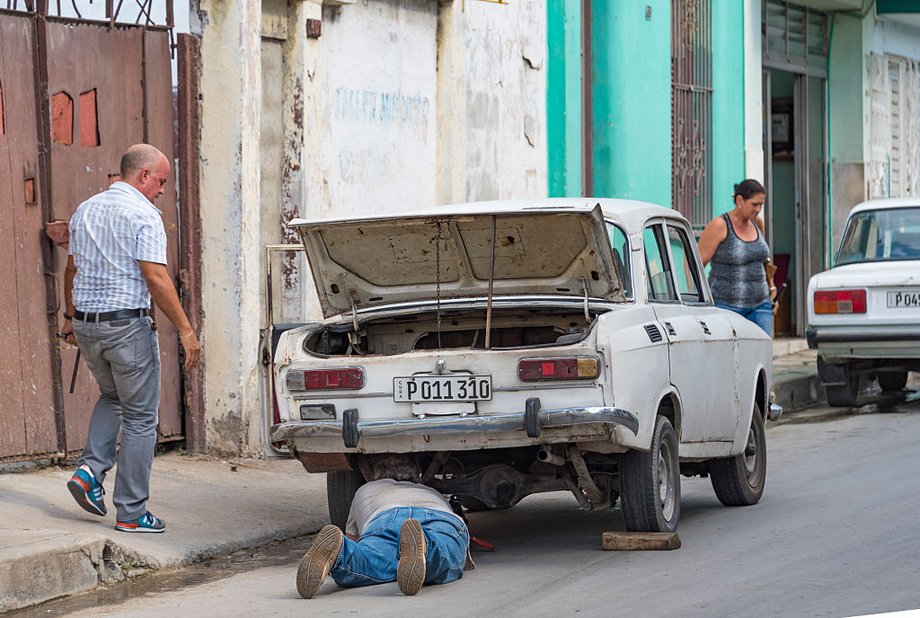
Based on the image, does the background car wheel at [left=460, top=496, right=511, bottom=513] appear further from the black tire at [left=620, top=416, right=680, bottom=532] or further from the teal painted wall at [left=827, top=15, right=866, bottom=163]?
the teal painted wall at [left=827, top=15, right=866, bottom=163]

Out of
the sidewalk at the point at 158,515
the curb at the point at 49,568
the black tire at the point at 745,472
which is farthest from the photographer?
the black tire at the point at 745,472

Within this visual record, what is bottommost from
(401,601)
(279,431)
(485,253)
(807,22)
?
(401,601)

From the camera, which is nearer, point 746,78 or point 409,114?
point 409,114

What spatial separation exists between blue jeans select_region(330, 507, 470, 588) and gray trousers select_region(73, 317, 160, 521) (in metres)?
1.53

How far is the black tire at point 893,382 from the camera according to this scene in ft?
49.3

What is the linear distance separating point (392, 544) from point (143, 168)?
7.93 ft

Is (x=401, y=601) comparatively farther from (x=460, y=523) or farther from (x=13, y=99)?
(x=13, y=99)

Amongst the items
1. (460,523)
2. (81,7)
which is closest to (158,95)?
(81,7)

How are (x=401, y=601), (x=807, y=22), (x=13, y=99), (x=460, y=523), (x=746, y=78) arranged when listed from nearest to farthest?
1. (x=401, y=601)
2. (x=460, y=523)
3. (x=13, y=99)
4. (x=746, y=78)
5. (x=807, y=22)

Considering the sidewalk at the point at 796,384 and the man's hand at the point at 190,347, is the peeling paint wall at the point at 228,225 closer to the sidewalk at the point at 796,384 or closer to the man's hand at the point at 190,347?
the man's hand at the point at 190,347

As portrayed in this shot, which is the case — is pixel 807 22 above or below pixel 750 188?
above

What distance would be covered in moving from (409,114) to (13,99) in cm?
444

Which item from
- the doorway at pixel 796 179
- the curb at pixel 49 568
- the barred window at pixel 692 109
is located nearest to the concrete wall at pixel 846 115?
the doorway at pixel 796 179

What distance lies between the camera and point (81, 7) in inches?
384
